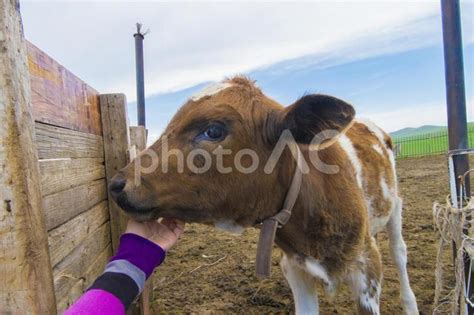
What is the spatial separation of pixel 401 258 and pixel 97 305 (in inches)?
146

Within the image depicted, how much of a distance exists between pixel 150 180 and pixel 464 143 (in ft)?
8.86

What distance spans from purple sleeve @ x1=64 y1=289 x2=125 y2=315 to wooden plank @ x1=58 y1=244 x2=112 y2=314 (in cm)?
59

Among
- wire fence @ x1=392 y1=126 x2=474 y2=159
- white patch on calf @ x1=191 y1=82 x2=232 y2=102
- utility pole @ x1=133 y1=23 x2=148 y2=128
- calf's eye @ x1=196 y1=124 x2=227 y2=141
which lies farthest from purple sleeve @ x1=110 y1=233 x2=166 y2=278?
wire fence @ x1=392 y1=126 x2=474 y2=159

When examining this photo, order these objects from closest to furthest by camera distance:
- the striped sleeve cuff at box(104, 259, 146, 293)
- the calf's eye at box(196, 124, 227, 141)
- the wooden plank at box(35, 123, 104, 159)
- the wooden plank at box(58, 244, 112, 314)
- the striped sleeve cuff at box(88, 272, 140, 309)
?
the striped sleeve cuff at box(88, 272, 140, 309), the striped sleeve cuff at box(104, 259, 146, 293), the wooden plank at box(35, 123, 104, 159), the wooden plank at box(58, 244, 112, 314), the calf's eye at box(196, 124, 227, 141)

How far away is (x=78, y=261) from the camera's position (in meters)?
2.04

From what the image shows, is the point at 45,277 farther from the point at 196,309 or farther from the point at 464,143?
the point at 464,143

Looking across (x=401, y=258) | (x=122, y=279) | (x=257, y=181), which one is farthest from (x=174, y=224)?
(x=401, y=258)

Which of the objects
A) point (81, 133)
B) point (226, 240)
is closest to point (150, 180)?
point (81, 133)

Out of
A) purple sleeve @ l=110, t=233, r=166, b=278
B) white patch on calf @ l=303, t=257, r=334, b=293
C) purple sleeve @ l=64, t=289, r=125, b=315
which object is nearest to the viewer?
purple sleeve @ l=64, t=289, r=125, b=315

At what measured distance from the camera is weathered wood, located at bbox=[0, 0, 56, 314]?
106 centimetres

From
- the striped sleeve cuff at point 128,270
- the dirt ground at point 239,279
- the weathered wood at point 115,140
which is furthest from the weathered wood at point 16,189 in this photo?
the dirt ground at point 239,279

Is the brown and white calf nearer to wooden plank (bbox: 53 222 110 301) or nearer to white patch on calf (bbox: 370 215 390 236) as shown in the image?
wooden plank (bbox: 53 222 110 301)

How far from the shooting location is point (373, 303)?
273 centimetres

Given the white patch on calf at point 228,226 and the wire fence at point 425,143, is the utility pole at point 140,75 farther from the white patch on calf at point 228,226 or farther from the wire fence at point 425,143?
the wire fence at point 425,143
